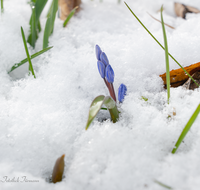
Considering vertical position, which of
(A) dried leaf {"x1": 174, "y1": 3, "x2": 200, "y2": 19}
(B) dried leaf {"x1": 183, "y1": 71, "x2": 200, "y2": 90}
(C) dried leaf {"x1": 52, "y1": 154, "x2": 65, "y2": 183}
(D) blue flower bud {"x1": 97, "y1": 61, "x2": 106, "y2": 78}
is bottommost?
(C) dried leaf {"x1": 52, "y1": 154, "x2": 65, "y2": 183}

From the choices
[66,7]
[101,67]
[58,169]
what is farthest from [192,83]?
[66,7]

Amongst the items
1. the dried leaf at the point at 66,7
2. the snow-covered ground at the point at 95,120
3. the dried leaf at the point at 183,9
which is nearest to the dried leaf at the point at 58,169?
the snow-covered ground at the point at 95,120

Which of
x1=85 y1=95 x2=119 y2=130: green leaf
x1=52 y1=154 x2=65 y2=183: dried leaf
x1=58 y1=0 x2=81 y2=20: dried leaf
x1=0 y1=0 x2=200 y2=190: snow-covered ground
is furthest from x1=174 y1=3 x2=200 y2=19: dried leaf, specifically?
x1=52 y1=154 x2=65 y2=183: dried leaf

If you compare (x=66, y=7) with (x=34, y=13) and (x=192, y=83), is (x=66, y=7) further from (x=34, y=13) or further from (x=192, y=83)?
(x=192, y=83)

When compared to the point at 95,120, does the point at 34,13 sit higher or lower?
higher

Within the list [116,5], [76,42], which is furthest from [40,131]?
[116,5]

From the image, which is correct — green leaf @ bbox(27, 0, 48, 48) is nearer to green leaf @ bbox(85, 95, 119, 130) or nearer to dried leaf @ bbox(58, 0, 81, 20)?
dried leaf @ bbox(58, 0, 81, 20)

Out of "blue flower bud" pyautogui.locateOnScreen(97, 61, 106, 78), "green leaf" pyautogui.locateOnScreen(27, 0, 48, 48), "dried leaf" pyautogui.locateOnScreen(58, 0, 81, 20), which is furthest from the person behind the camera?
"dried leaf" pyautogui.locateOnScreen(58, 0, 81, 20)
